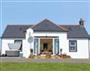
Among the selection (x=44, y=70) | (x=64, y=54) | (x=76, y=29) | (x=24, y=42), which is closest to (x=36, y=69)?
(x=44, y=70)

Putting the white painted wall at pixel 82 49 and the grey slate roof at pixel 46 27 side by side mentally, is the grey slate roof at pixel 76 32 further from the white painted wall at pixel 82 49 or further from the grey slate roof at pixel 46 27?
the grey slate roof at pixel 46 27

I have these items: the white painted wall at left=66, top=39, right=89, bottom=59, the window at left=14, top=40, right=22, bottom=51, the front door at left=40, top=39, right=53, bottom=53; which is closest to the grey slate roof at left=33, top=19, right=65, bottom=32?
the front door at left=40, top=39, right=53, bottom=53

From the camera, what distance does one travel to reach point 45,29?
3597cm

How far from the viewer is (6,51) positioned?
36594 millimetres

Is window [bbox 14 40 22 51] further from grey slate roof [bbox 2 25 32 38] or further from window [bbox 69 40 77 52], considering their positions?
window [bbox 69 40 77 52]

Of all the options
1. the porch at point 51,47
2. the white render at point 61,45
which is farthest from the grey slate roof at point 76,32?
the porch at point 51,47

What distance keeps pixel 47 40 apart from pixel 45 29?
2.23 m

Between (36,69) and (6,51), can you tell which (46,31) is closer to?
(6,51)

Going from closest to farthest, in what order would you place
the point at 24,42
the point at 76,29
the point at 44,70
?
1. the point at 44,70
2. the point at 24,42
3. the point at 76,29

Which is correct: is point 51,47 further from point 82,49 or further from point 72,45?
point 82,49

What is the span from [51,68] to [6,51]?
824 inches

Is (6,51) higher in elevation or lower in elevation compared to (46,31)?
lower

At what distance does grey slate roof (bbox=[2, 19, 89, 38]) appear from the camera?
3616cm

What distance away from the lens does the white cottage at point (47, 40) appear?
3581cm
